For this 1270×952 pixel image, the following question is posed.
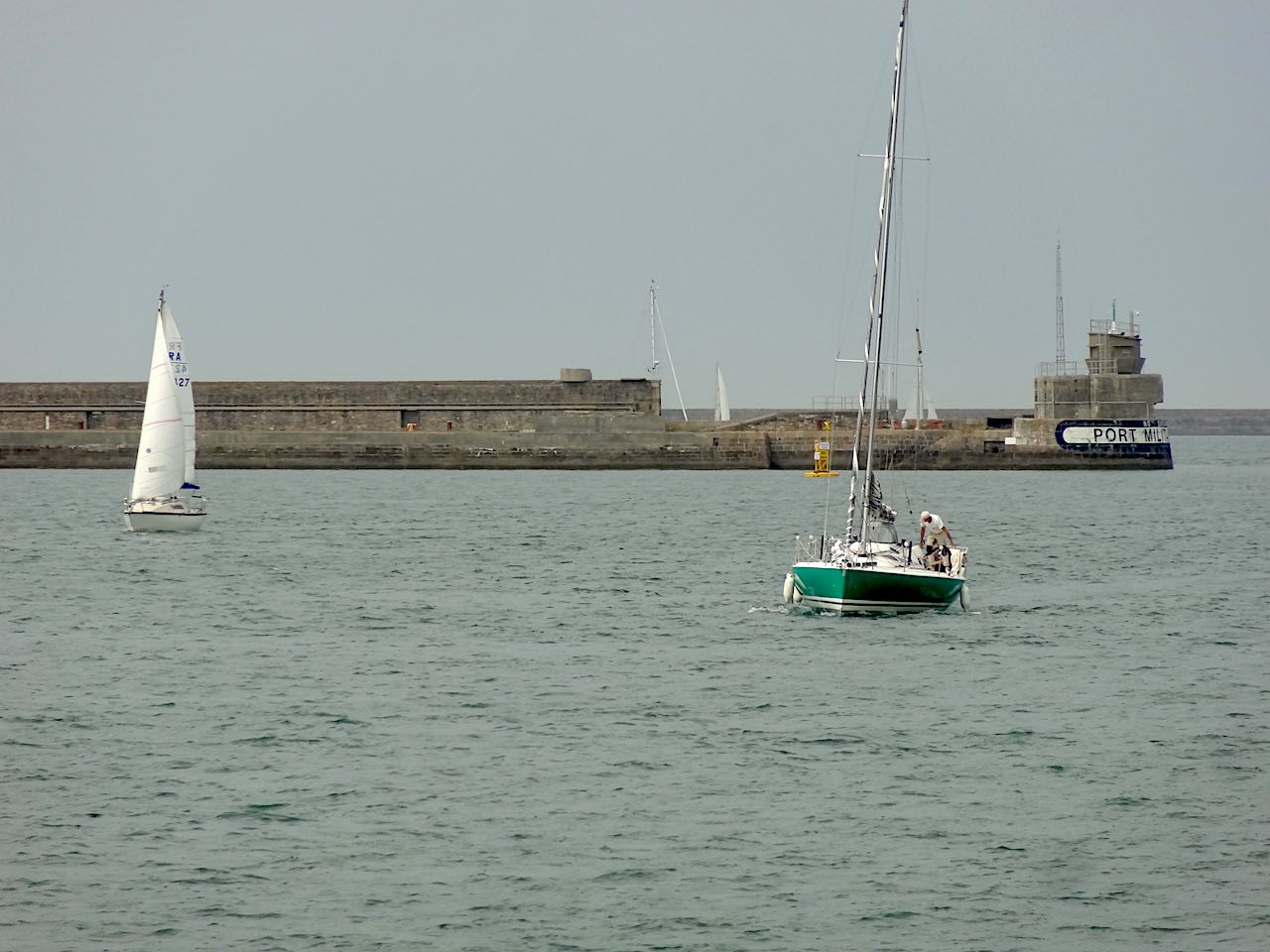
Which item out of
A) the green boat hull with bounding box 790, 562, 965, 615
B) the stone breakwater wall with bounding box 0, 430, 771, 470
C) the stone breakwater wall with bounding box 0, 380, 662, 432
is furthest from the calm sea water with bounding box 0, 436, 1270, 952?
the stone breakwater wall with bounding box 0, 380, 662, 432

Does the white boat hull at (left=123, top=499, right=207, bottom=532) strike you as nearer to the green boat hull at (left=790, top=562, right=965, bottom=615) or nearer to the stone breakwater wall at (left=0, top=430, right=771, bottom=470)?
the green boat hull at (left=790, top=562, right=965, bottom=615)

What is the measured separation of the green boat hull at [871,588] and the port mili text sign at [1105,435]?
60087 mm

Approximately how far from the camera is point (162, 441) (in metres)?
52.7

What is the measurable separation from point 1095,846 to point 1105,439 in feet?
253

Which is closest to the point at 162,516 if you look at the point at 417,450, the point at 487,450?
the point at 487,450

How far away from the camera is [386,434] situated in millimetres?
98750

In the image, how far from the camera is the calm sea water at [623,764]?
1488 cm

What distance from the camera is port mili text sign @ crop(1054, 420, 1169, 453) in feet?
298

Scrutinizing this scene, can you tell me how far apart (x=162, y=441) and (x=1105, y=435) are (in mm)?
53380

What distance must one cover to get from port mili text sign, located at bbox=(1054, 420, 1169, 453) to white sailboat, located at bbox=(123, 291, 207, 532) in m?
50.1

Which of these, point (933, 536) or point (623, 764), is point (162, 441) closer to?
point (933, 536)

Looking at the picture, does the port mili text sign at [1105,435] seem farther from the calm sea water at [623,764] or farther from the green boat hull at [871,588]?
the green boat hull at [871,588]

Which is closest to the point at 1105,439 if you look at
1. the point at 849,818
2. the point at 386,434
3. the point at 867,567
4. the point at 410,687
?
the point at 386,434

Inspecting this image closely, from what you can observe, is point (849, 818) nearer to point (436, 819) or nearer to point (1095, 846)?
point (1095, 846)
